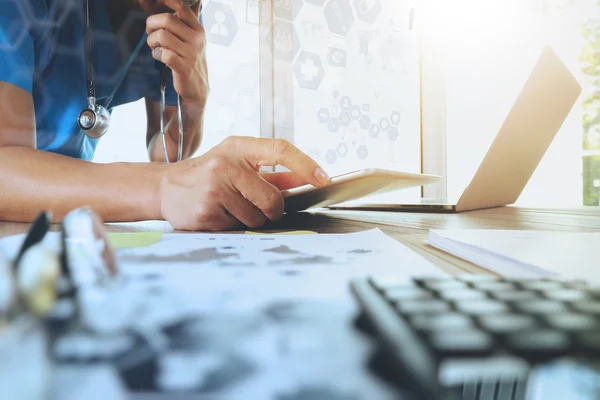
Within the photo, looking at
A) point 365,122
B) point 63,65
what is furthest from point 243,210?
point 365,122

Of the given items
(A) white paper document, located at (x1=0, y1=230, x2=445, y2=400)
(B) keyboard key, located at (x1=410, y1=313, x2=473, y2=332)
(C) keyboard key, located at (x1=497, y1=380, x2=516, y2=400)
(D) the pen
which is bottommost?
(C) keyboard key, located at (x1=497, y1=380, x2=516, y2=400)

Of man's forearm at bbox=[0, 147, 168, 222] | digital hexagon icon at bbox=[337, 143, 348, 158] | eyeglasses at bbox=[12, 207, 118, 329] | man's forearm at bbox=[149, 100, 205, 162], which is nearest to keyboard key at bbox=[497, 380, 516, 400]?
eyeglasses at bbox=[12, 207, 118, 329]

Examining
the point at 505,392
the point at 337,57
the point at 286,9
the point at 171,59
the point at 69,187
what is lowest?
the point at 505,392

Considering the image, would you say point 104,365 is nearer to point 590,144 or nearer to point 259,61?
point 259,61

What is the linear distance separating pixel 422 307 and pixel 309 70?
1.66 metres

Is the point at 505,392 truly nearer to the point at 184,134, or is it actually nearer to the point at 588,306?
the point at 588,306

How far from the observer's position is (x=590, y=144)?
1.49 m

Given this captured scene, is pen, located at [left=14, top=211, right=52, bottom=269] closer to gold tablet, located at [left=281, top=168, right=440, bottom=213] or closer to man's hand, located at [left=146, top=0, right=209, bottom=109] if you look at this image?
gold tablet, located at [left=281, top=168, right=440, bottom=213]

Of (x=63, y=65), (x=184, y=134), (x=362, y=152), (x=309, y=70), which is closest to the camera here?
(x=63, y=65)

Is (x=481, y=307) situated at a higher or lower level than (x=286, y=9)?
lower

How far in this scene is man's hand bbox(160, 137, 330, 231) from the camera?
0.42m

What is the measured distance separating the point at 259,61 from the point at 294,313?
163 centimetres

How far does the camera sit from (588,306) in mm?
115

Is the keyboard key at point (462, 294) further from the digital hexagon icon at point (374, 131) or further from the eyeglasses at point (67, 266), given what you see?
the digital hexagon icon at point (374, 131)
